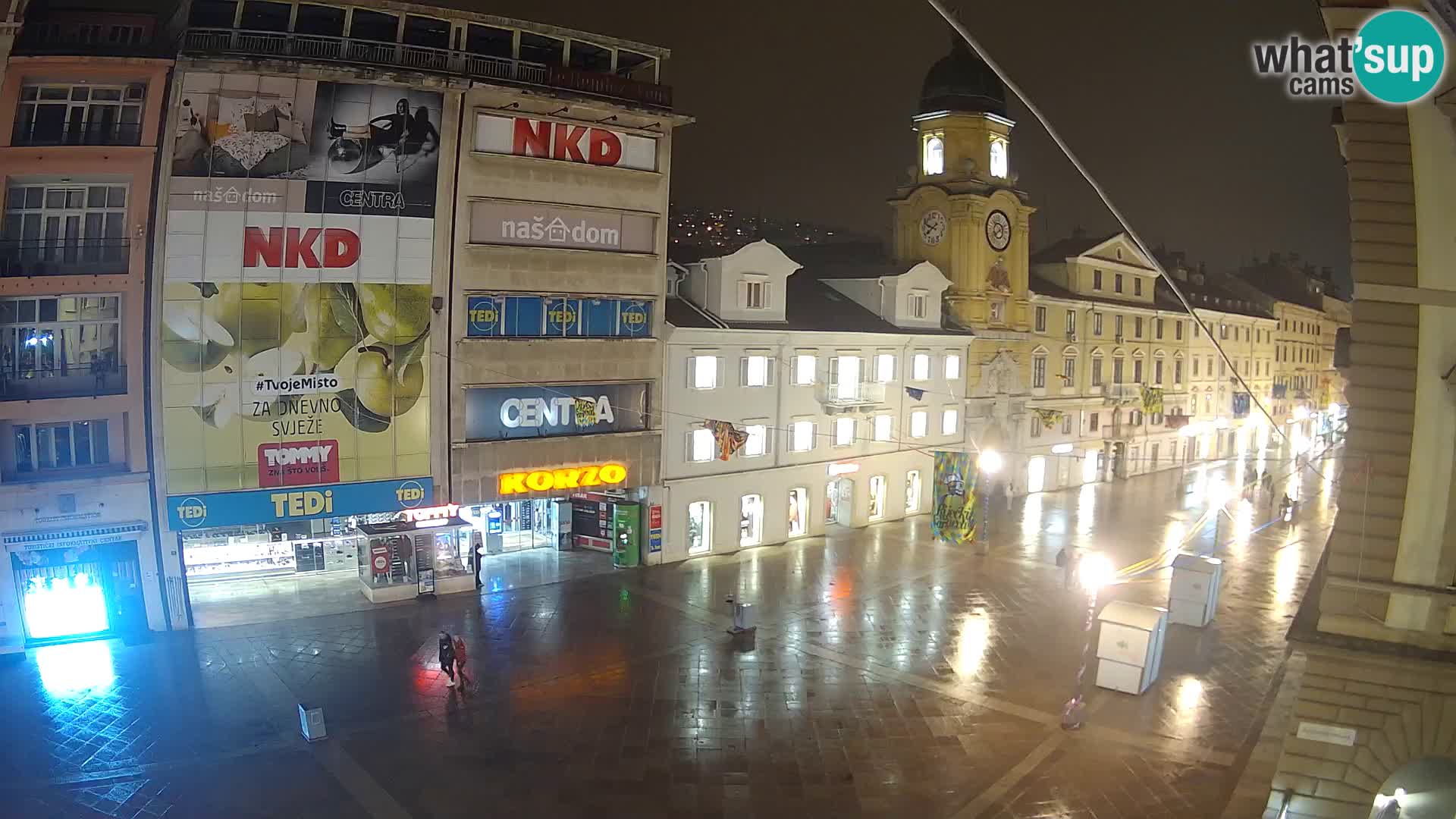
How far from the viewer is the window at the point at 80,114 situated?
23.4 metres

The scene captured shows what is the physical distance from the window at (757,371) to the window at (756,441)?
5.16 feet

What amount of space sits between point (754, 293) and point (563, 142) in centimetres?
924

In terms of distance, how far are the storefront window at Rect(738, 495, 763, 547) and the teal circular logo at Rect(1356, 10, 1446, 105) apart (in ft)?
87.4

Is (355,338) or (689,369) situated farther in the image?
(689,369)

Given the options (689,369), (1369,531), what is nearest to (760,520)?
(689,369)

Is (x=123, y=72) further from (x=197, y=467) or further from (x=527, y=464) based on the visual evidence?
(x=527, y=464)

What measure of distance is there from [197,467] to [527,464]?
8.88 meters

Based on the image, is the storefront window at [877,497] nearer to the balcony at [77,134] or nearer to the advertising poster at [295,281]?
the advertising poster at [295,281]

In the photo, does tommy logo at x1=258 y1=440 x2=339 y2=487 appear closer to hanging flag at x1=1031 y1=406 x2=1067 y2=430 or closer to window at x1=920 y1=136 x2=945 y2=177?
window at x1=920 y1=136 x2=945 y2=177

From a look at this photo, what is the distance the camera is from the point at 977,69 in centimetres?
4525

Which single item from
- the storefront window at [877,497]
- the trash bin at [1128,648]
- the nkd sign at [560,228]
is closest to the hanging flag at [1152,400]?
the storefront window at [877,497]

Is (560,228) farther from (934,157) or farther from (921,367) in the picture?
(934,157)

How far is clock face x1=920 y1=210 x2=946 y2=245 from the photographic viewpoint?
44969mm

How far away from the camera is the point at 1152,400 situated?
183 feet
